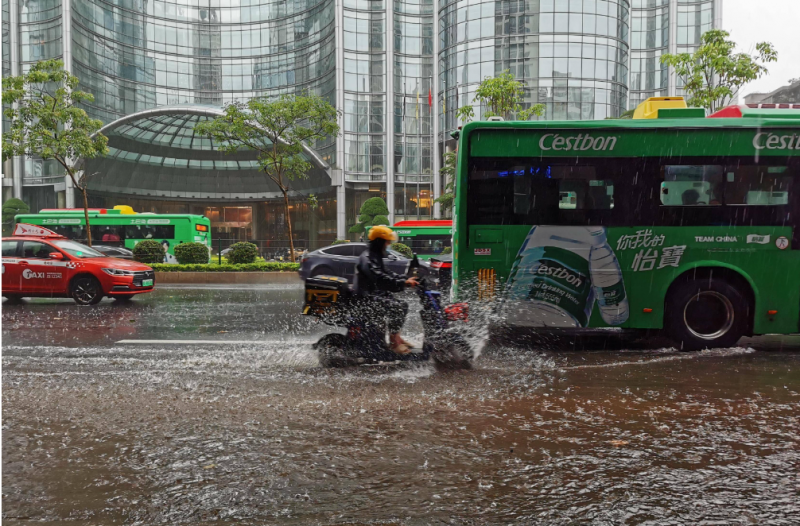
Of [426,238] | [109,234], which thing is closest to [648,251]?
[426,238]

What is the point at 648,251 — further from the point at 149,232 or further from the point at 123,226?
the point at 123,226

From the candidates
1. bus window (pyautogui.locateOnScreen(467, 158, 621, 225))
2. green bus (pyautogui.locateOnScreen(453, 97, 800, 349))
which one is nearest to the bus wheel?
green bus (pyautogui.locateOnScreen(453, 97, 800, 349))

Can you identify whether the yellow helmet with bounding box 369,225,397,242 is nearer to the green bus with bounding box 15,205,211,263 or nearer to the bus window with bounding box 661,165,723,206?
the bus window with bounding box 661,165,723,206

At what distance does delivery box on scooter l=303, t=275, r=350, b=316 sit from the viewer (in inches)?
251

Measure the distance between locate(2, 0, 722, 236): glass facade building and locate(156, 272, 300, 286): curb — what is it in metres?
31.1

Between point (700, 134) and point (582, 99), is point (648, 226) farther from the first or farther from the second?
point (582, 99)

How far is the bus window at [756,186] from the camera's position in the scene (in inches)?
288

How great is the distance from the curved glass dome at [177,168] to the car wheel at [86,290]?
40.4 metres

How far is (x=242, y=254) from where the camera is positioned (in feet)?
76.4

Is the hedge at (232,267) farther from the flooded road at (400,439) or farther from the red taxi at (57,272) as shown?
the flooded road at (400,439)

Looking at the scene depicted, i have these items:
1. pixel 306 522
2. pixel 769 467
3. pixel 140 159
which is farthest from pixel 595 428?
pixel 140 159

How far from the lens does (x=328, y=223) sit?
57.4 m

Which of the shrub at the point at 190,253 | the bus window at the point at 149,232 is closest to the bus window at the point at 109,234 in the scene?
the bus window at the point at 149,232

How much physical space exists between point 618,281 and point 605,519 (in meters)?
4.90
